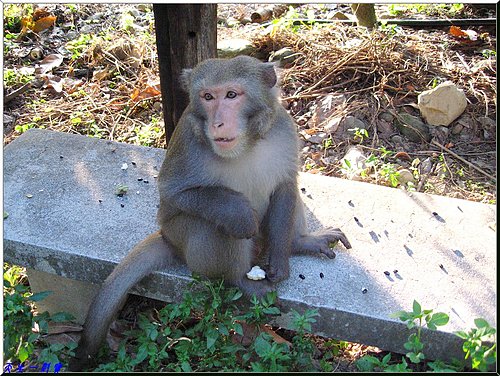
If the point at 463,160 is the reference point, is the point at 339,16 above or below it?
above

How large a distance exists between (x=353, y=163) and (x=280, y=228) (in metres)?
1.95

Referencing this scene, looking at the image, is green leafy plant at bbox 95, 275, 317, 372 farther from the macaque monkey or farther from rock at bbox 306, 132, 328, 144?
rock at bbox 306, 132, 328, 144

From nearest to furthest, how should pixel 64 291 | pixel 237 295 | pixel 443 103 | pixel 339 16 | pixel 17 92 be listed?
pixel 237 295 < pixel 64 291 < pixel 443 103 < pixel 17 92 < pixel 339 16

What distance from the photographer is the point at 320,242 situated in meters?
3.78

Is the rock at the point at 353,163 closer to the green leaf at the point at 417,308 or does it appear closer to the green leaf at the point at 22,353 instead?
the green leaf at the point at 417,308

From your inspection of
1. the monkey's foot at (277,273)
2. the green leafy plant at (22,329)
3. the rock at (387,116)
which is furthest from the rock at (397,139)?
the green leafy plant at (22,329)

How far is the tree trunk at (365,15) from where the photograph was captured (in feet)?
21.9

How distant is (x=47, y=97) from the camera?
21.4 ft

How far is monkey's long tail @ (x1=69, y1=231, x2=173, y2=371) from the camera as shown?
3.43 meters

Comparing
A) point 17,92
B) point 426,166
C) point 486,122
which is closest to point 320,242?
point 426,166

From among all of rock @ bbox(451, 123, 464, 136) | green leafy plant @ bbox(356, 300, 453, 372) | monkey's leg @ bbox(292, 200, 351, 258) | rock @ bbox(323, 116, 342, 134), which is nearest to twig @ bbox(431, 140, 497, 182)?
rock @ bbox(451, 123, 464, 136)

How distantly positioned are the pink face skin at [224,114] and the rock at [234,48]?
11.0 ft

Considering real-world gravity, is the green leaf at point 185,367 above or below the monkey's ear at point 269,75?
below

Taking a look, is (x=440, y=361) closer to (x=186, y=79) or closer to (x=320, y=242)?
(x=320, y=242)
